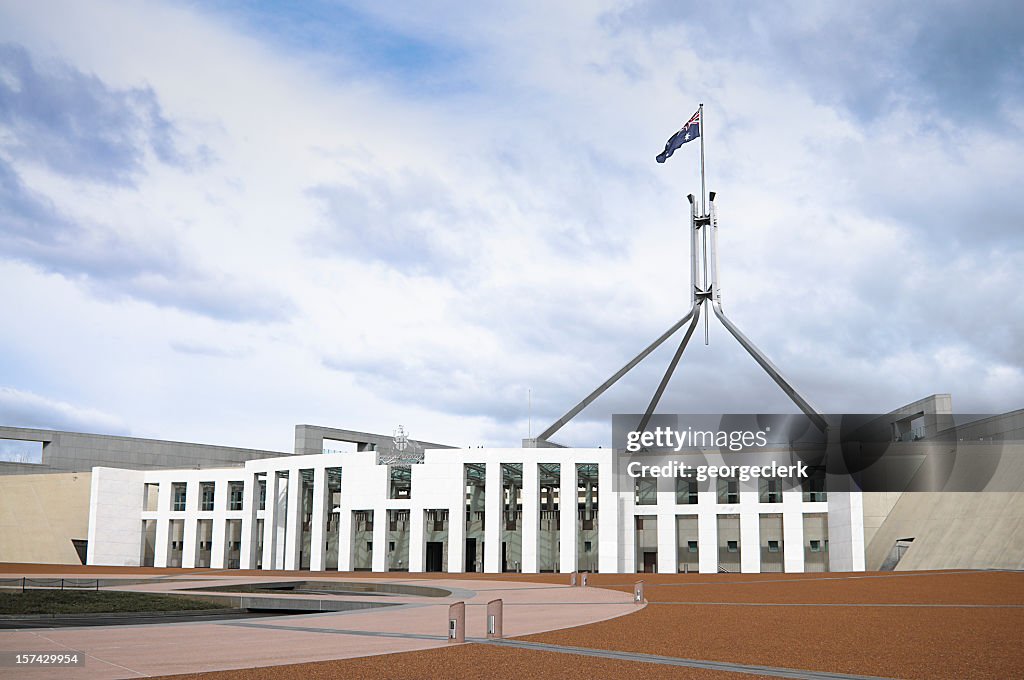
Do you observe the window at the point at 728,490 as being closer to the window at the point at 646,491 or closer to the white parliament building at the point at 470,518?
the white parliament building at the point at 470,518

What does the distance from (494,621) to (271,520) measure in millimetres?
47673

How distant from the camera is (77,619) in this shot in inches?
730

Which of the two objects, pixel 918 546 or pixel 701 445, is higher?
pixel 701 445

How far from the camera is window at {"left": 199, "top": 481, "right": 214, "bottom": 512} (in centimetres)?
6481

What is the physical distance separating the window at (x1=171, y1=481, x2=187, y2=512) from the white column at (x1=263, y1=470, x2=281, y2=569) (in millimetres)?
8962

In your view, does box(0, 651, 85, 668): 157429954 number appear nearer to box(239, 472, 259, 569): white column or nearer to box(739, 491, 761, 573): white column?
box(739, 491, 761, 573): white column

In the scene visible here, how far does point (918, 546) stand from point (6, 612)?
126ft

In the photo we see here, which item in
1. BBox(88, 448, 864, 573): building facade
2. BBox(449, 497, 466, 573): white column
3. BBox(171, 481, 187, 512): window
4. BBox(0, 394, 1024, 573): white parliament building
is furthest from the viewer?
BBox(171, 481, 187, 512): window

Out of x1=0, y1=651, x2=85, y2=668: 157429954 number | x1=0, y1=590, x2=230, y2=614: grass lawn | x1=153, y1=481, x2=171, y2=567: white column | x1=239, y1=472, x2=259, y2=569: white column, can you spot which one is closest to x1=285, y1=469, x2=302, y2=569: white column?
x1=239, y1=472, x2=259, y2=569: white column

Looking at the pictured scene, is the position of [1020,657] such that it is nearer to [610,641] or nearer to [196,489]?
[610,641]

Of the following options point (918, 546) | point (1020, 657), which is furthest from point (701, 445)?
point (1020, 657)

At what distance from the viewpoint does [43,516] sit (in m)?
65.3

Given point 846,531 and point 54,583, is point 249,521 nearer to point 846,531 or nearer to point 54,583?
point 54,583

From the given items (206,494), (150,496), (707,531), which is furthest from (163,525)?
(707,531)
